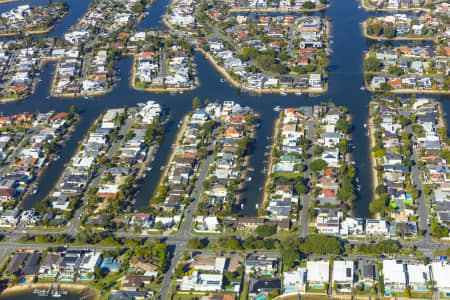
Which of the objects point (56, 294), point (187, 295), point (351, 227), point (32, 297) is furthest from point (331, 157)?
point (32, 297)

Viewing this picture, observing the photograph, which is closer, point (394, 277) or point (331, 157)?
point (394, 277)

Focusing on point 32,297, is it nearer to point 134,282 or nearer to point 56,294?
point 56,294

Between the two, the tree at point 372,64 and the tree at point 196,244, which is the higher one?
the tree at point 372,64

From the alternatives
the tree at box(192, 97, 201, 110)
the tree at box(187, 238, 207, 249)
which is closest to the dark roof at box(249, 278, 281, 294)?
the tree at box(187, 238, 207, 249)

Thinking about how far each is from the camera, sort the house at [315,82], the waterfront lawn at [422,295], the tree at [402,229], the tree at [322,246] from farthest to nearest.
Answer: the house at [315,82]
the tree at [402,229]
the tree at [322,246]
the waterfront lawn at [422,295]

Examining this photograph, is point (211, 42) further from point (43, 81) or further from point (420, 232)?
point (420, 232)

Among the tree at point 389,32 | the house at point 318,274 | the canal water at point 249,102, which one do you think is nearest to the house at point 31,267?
the canal water at point 249,102

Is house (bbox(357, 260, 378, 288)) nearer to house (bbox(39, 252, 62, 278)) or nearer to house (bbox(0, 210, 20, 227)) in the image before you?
house (bbox(39, 252, 62, 278))

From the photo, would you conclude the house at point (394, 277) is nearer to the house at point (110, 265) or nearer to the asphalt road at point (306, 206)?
the asphalt road at point (306, 206)
